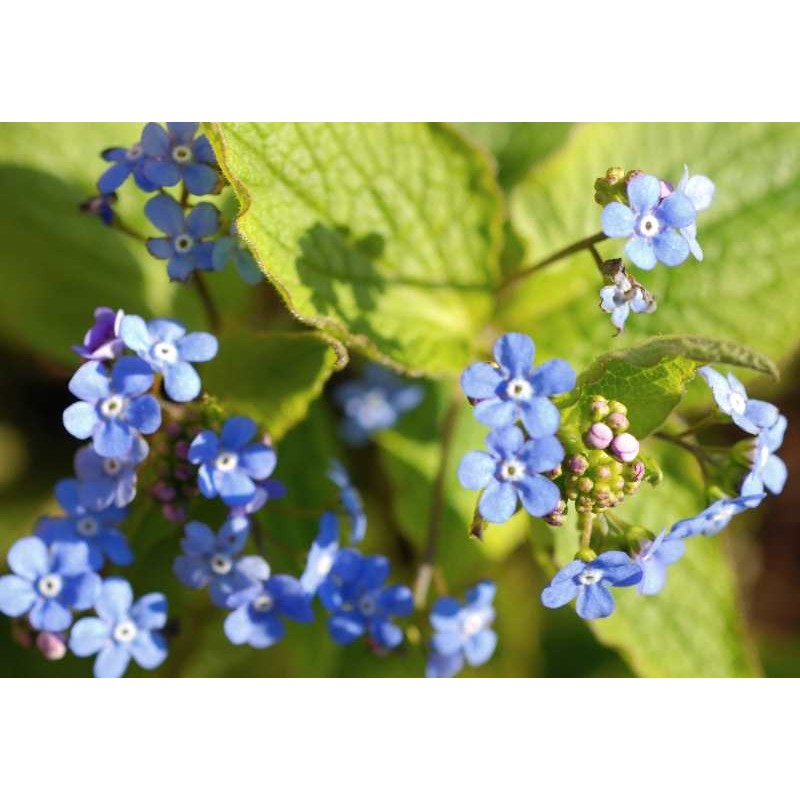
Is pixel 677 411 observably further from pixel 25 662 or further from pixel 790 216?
pixel 25 662

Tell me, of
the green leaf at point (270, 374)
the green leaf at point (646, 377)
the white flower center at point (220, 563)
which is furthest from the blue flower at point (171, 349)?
the green leaf at point (646, 377)

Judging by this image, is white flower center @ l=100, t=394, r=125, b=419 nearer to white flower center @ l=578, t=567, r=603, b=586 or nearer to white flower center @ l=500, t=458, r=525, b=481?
white flower center @ l=500, t=458, r=525, b=481

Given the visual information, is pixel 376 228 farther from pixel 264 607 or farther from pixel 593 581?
pixel 593 581

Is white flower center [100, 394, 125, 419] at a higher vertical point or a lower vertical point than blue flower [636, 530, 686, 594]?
higher

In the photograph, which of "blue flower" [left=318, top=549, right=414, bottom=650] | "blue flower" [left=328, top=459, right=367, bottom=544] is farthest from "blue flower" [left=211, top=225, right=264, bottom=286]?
"blue flower" [left=318, top=549, right=414, bottom=650]

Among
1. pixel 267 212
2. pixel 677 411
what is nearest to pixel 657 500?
pixel 677 411

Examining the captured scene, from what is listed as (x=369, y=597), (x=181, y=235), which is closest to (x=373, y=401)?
(x=369, y=597)

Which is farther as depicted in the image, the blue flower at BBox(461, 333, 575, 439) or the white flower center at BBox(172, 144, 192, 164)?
the white flower center at BBox(172, 144, 192, 164)
